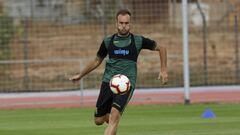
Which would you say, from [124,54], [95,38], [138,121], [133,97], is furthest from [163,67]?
[95,38]

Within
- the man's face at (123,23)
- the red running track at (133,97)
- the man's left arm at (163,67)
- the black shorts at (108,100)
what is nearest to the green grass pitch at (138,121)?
the red running track at (133,97)

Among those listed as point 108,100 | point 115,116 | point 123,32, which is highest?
point 123,32

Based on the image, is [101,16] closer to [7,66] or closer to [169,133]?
[7,66]

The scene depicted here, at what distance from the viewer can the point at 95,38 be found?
106 ft

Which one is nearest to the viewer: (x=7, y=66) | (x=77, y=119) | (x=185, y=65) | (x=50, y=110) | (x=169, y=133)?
(x=169, y=133)

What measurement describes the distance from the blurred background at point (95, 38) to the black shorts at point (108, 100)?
13.7m

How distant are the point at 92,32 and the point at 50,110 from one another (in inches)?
372

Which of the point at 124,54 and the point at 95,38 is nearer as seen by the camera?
the point at 124,54

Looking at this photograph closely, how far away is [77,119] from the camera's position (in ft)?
63.6

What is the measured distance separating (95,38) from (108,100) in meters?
18.9

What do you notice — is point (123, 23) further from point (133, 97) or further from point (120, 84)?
point (133, 97)

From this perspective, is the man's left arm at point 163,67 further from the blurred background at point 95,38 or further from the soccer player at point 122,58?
the blurred background at point 95,38

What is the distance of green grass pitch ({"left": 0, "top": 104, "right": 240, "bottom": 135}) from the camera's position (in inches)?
640

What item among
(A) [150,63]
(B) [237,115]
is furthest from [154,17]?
(B) [237,115]
